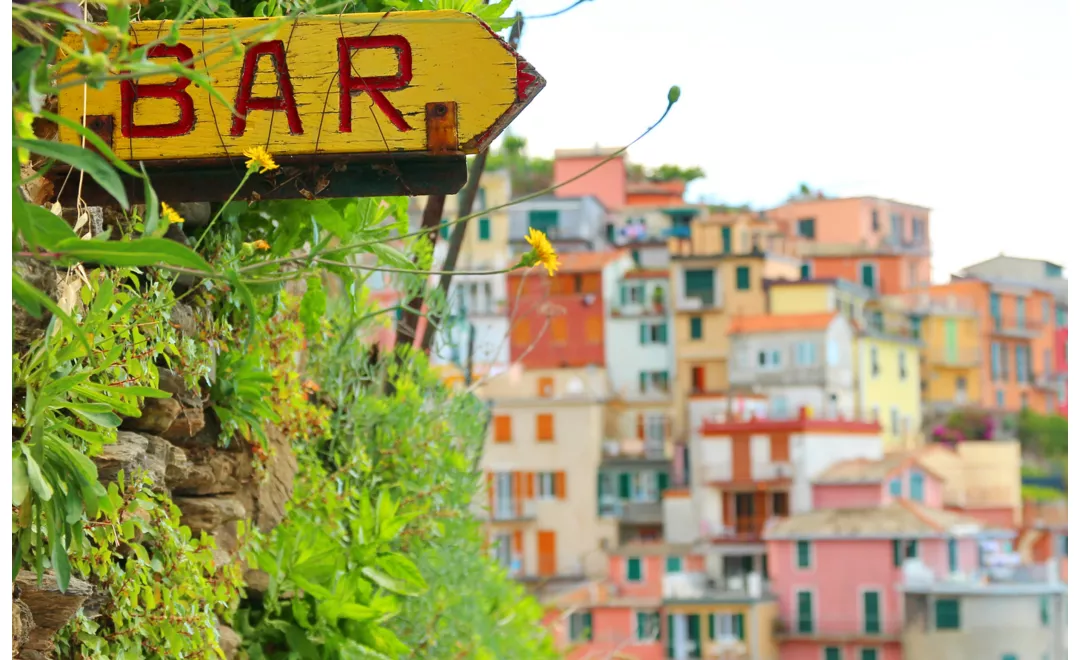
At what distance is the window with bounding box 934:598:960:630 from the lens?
33406 millimetres

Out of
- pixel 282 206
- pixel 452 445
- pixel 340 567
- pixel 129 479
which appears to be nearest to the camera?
pixel 129 479

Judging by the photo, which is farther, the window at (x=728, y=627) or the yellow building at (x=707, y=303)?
the yellow building at (x=707, y=303)

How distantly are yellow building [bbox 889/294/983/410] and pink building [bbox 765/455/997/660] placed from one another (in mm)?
9398

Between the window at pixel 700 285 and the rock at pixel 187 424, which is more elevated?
the window at pixel 700 285

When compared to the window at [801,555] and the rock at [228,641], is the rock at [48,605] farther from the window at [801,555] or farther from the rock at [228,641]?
the window at [801,555]

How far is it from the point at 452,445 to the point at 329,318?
2.86 ft

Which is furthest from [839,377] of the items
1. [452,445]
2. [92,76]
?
[92,76]

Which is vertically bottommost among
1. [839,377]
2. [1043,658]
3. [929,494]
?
[1043,658]

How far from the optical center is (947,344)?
44.7 meters

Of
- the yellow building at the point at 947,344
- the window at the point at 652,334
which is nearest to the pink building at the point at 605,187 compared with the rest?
the window at the point at 652,334

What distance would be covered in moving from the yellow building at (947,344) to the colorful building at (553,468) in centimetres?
1088

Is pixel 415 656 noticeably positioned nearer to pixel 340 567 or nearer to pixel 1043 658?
pixel 340 567

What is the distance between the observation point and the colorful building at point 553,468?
122ft

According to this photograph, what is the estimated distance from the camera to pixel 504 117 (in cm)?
183
